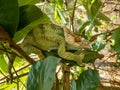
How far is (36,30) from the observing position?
2.58ft

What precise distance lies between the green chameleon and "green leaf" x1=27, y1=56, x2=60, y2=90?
28 cm

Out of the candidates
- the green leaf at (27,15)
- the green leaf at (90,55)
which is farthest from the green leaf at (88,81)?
the green leaf at (27,15)

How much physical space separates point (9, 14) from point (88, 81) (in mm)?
241

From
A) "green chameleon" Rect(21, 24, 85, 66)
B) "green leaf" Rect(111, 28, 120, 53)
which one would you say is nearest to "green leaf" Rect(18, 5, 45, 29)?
"green chameleon" Rect(21, 24, 85, 66)

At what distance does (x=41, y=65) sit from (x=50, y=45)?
36 cm

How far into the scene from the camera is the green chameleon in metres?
0.76

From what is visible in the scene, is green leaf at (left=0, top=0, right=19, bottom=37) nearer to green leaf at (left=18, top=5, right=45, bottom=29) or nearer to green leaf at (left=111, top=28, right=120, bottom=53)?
green leaf at (left=18, top=5, right=45, bottom=29)

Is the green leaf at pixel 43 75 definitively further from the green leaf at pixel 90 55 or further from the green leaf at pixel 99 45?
the green leaf at pixel 99 45

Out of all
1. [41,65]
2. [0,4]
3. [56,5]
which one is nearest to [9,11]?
[0,4]

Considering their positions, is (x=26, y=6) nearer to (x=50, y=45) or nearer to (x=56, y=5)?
(x=50, y=45)

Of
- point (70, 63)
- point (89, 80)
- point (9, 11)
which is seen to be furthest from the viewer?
point (70, 63)

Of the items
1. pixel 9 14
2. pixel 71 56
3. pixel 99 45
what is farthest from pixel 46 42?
pixel 9 14

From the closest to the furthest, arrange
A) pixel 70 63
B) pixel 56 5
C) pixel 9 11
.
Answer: pixel 9 11 → pixel 70 63 → pixel 56 5

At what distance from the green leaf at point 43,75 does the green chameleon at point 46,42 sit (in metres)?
0.28
